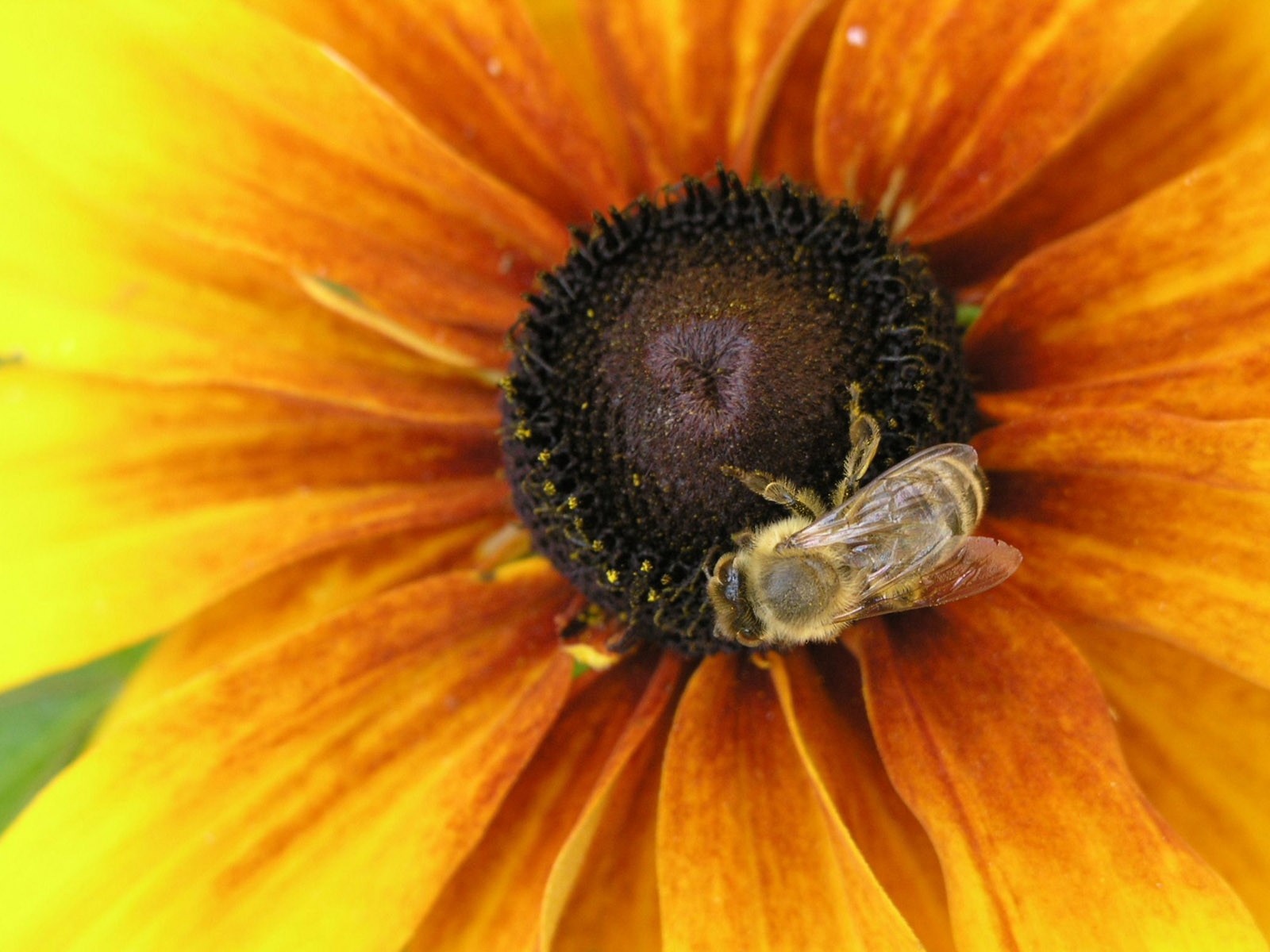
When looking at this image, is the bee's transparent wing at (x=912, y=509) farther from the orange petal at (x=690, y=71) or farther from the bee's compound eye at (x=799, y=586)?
the orange petal at (x=690, y=71)

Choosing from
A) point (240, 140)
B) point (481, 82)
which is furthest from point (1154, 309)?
point (240, 140)

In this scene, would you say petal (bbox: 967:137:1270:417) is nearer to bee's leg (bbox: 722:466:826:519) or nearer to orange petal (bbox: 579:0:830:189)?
bee's leg (bbox: 722:466:826:519)

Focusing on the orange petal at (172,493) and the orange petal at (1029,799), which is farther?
the orange petal at (172,493)

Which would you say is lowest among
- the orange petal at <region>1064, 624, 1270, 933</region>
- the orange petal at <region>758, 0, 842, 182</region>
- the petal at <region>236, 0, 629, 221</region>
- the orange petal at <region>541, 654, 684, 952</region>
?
the orange petal at <region>1064, 624, 1270, 933</region>

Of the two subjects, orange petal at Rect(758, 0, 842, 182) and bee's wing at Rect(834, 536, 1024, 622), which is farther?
orange petal at Rect(758, 0, 842, 182)

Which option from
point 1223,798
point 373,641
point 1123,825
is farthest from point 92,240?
point 1223,798

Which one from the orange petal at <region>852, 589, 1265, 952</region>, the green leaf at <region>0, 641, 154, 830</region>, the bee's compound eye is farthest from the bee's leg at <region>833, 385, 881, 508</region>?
the green leaf at <region>0, 641, 154, 830</region>

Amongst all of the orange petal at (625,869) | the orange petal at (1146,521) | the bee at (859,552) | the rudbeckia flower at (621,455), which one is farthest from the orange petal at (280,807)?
the orange petal at (1146,521)
